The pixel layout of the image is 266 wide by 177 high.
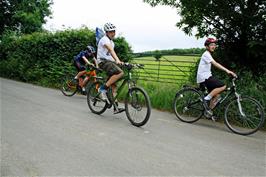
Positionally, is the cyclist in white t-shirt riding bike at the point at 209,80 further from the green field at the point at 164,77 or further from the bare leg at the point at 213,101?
the green field at the point at 164,77

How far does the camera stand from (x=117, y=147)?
262 inches

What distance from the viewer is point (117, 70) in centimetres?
920

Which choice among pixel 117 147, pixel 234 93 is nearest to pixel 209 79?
pixel 234 93

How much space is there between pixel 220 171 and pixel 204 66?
12.6ft

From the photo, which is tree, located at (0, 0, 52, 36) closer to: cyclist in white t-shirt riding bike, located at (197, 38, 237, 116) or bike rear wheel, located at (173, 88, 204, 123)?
bike rear wheel, located at (173, 88, 204, 123)

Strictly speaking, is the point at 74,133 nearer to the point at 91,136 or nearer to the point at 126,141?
the point at 91,136

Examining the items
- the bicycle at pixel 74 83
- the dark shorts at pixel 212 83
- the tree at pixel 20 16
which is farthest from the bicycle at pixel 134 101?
the tree at pixel 20 16

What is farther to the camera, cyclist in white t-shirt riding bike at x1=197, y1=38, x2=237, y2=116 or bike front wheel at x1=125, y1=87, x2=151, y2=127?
cyclist in white t-shirt riding bike at x1=197, y1=38, x2=237, y2=116

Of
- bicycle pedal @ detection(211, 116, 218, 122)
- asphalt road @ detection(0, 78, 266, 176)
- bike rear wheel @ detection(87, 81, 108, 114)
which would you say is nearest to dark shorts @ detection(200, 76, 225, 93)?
bicycle pedal @ detection(211, 116, 218, 122)

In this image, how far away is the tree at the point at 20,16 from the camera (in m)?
31.0

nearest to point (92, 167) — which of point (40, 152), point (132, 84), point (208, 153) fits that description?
point (40, 152)

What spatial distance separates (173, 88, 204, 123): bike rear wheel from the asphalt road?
0.21 m

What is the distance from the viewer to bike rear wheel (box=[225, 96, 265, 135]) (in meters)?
8.27

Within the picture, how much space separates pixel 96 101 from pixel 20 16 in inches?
907
